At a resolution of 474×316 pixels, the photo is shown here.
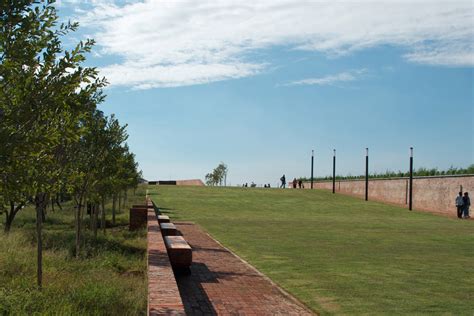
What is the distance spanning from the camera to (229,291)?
9133 mm

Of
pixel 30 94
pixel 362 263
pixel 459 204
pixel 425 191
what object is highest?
pixel 30 94

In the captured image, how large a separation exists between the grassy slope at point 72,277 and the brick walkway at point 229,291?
853mm

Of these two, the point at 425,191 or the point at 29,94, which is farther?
the point at 425,191

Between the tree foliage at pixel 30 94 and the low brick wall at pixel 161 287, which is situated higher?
the tree foliage at pixel 30 94

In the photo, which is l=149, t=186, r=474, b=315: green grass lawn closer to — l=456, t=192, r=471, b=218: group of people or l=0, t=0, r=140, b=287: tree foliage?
l=0, t=0, r=140, b=287: tree foliage

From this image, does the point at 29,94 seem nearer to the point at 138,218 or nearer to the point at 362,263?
the point at 362,263

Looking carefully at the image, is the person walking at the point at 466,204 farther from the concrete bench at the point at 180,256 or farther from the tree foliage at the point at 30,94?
the tree foliage at the point at 30,94

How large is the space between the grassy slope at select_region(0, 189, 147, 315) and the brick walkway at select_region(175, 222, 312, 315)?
2.80 feet

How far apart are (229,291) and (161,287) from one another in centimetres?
259

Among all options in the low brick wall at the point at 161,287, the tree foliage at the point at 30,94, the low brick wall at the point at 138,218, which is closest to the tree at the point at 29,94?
the tree foliage at the point at 30,94

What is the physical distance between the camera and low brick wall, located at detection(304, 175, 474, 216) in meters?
34.7

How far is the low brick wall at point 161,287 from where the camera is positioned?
5.58 meters

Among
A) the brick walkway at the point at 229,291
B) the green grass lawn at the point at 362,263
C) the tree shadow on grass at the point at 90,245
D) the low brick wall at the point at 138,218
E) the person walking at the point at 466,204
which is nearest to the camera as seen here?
the brick walkway at the point at 229,291

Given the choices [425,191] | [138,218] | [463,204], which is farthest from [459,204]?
[138,218]
